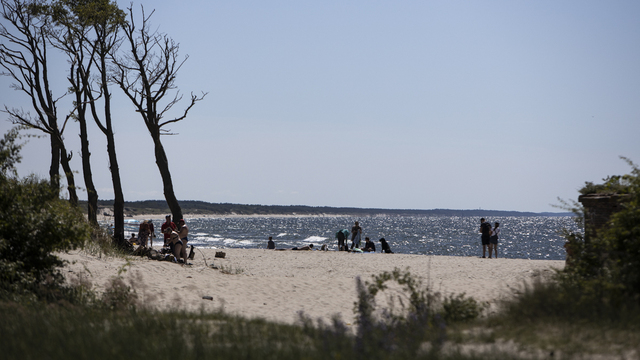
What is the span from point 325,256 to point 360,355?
1750 cm

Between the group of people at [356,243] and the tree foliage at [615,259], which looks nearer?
the tree foliage at [615,259]

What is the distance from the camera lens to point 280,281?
514 inches

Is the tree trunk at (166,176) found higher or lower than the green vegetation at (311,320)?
higher

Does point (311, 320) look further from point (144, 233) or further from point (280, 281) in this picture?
point (144, 233)

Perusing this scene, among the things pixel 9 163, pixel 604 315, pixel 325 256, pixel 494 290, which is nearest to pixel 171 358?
pixel 604 315

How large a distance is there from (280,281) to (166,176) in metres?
9.35

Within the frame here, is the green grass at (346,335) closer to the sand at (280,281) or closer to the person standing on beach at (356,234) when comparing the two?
the sand at (280,281)

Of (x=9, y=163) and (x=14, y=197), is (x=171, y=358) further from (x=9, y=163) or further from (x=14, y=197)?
(x=9, y=163)

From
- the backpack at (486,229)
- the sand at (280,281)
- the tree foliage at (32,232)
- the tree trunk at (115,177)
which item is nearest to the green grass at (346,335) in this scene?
the sand at (280,281)

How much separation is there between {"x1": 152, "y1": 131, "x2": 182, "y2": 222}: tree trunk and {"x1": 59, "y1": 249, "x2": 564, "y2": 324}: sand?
2.43 meters

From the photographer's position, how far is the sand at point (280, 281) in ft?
31.2

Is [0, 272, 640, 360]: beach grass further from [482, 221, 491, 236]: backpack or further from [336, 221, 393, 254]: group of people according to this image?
[336, 221, 393, 254]: group of people

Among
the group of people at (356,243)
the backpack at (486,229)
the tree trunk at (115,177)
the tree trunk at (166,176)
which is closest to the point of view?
the tree trunk at (115,177)

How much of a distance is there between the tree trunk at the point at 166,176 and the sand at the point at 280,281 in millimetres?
2429
